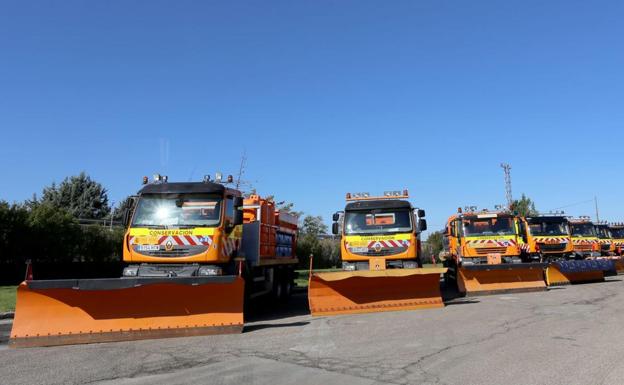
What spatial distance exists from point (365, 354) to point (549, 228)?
17203mm

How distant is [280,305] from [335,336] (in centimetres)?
614

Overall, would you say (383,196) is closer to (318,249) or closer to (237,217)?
(237,217)

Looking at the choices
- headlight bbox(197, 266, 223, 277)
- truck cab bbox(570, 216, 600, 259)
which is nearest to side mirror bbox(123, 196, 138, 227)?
headlight bbox(197, 266, 223, 277)

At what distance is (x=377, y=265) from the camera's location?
43.9ft

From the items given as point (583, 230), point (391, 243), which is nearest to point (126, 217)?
→ point (391, 243)

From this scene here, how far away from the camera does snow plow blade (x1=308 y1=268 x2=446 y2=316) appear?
37.4ft

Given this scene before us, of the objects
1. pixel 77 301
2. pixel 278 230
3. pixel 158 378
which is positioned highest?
pixel 278 230

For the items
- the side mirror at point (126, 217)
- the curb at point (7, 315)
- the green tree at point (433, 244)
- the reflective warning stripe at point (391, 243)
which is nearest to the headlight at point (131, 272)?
the side mirror at point (126, 217)

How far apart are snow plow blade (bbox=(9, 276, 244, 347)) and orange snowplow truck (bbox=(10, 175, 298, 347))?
16 mm

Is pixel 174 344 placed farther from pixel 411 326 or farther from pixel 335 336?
pixel 411 326

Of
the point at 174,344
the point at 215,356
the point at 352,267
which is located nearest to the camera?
the point at 215,356

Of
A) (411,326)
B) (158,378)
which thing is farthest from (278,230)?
(158,378)

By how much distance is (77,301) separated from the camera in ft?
28.8

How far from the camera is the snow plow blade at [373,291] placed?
11406 mm
